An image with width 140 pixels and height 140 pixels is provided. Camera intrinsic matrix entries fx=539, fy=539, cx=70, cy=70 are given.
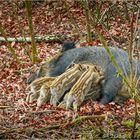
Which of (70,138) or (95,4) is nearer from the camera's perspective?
(70,138)

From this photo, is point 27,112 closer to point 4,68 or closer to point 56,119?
point 56,119

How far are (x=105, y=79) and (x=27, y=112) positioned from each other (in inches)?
59.2

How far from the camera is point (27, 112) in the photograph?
25.9 feet

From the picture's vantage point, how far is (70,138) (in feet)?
21.9

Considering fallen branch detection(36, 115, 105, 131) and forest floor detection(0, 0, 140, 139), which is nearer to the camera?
forest floor detection(0, 0, 140, 139)

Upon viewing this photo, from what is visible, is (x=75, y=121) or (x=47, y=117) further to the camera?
(x=47, y=117)

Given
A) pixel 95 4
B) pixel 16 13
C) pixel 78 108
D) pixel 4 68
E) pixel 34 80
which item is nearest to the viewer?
pixel 78 108

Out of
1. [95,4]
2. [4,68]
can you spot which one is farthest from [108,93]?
[95,4]

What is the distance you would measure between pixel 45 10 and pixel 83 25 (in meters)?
2.34

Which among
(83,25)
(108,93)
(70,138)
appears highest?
(83,25)

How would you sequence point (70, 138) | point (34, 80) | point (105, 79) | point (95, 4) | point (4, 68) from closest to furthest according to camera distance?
1. point (70, 138)
2. point (105, 79)
3. point (34, 80)
4. point (4, 68)
5. point (95, 4)

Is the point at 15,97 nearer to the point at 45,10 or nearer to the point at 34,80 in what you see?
the point at 34,80

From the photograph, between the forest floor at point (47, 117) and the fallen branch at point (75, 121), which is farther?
the fallen branch at point (75, 121)

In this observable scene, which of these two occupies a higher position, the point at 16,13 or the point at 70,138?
the point at 16,13
